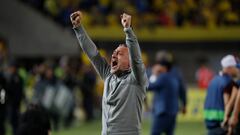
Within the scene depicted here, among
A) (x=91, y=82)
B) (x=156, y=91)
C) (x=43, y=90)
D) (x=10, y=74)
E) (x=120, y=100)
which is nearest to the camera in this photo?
(x=120, y=100)

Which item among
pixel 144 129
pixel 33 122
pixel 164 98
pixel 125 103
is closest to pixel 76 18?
pixel 125 103

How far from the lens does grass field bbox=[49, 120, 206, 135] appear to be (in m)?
21.5

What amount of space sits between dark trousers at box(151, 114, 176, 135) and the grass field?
5.37m

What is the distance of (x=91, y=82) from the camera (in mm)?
26719

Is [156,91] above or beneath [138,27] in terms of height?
beneath

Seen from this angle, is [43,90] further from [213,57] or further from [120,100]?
[120,100]

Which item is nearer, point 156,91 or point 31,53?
point 156,91

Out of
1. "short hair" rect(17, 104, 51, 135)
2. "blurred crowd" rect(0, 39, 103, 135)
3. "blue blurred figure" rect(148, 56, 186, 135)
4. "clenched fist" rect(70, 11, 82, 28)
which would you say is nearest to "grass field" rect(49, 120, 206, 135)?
"blurred crowd" rect(0, 39, 103, 135)

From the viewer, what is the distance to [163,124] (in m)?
15.4

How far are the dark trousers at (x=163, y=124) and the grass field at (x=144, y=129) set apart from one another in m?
5.37

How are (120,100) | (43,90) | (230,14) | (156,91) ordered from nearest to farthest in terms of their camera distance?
(120,100)
(156,91)
(43,90)
(230,14)

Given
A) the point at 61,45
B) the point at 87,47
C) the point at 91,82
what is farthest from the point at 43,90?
the point at 87,47

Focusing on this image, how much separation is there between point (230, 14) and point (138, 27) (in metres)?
3.61

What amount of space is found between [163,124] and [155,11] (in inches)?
630
